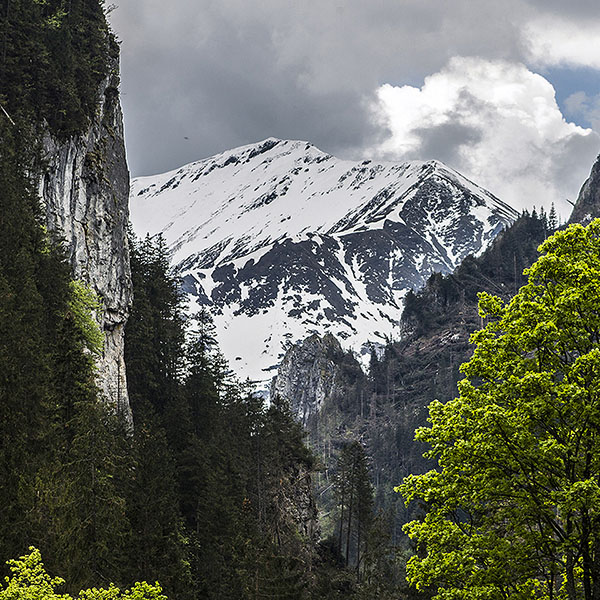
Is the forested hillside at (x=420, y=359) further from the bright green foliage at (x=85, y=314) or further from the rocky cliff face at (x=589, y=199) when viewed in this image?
the bright green foliage at (x=85, y=314)

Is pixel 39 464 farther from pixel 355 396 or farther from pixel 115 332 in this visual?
pixel 355 396

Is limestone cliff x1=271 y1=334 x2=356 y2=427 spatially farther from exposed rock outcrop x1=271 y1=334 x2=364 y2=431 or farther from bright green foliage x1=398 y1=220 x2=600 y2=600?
bright green foliage x1=398 y1=220 x2=600 y2=600

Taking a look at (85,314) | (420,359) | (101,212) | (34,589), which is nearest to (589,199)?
(420,359)

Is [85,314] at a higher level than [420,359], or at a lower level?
lower

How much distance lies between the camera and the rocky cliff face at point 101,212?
38.3 m

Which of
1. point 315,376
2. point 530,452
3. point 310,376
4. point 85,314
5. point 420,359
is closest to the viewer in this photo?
point 530,452

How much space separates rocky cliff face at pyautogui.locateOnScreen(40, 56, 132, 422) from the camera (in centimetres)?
3828

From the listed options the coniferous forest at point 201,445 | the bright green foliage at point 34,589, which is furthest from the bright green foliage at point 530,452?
the bright green foliage at point 34,589

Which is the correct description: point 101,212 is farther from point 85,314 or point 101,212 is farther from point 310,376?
point 310,376

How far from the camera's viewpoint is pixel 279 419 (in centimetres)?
5800

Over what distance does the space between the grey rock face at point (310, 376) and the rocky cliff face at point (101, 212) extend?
399ft

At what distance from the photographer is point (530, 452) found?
11773 millimetres

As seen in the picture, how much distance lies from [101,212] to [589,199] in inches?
4361

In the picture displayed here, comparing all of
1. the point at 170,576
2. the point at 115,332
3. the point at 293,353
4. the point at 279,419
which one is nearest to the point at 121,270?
the point at 115,332
